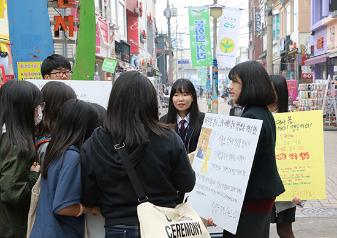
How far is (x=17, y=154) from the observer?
2.60m

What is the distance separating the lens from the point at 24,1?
504 cm

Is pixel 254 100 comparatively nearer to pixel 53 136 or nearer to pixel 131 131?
pixel 131 131

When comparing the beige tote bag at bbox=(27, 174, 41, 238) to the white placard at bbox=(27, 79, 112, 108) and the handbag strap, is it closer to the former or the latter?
the handbag strap

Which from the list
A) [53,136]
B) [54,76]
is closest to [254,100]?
[53,136]

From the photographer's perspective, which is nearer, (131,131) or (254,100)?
(131,131)

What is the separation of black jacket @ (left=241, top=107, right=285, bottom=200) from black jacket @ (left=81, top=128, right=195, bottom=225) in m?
0.72

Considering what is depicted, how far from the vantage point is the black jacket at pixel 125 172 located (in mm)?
2166

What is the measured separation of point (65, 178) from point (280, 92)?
2103 mm

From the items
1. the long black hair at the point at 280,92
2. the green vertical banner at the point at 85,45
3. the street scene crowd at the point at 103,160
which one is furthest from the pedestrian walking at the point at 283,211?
the green vertical banner at the point at 85,45

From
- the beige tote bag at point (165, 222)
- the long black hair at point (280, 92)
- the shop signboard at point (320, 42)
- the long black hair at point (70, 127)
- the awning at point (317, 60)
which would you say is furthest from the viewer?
the shop signboard at point (320, 42)

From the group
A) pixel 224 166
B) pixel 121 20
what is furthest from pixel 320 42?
pixel 224 166

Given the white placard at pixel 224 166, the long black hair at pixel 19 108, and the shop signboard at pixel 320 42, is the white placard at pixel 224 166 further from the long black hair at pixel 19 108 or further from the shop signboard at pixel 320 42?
the shop signboard at pixel 320 42

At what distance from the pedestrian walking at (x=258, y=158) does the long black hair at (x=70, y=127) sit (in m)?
1.01

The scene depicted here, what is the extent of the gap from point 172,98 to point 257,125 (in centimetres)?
165
